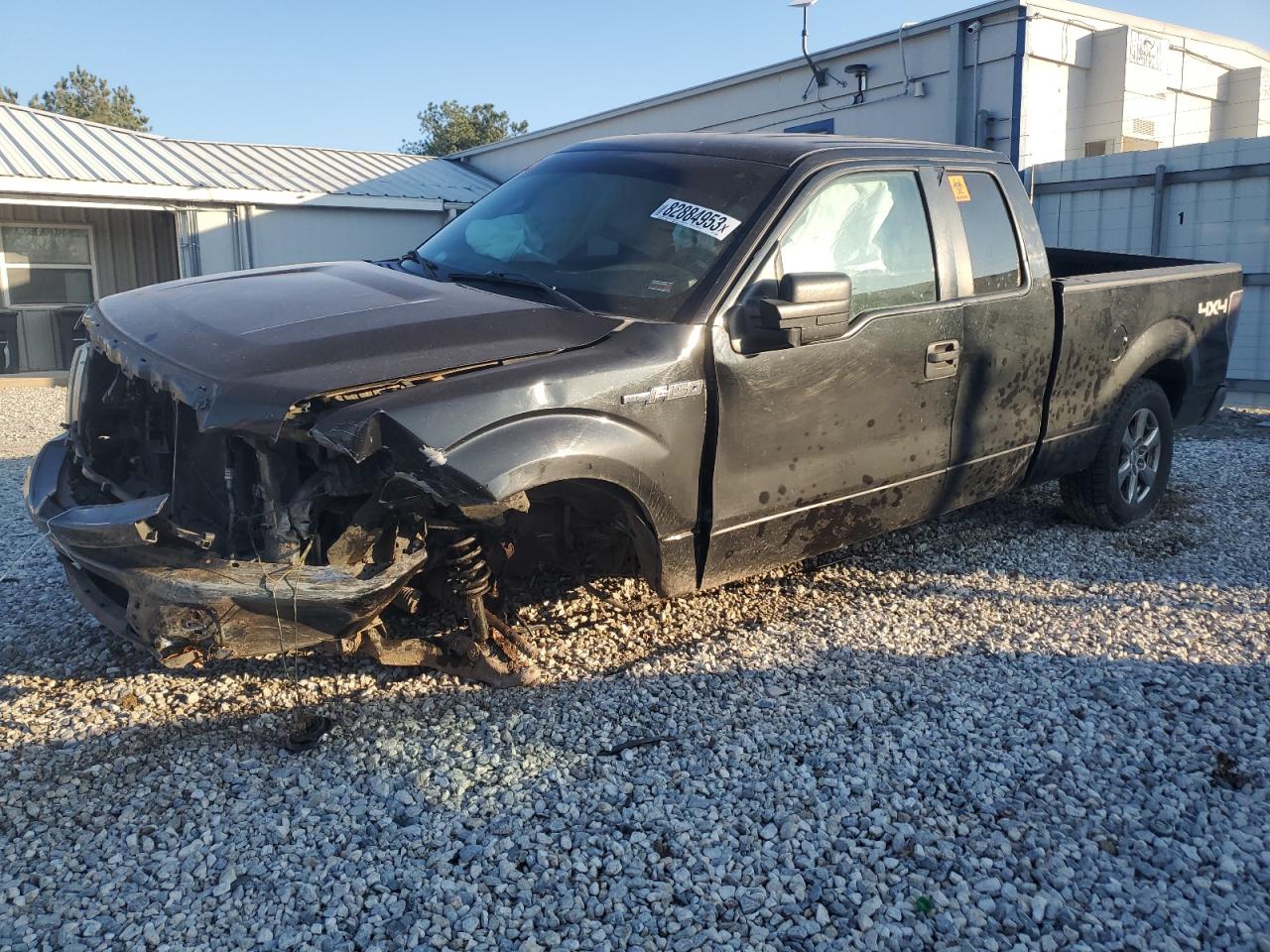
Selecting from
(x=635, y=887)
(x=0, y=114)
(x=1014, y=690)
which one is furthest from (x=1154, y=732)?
(x=0, y=114)

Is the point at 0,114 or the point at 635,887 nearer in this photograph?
the point at 635,887

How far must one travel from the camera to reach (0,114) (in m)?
17.3

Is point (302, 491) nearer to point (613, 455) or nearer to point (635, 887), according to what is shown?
point (613, 455)

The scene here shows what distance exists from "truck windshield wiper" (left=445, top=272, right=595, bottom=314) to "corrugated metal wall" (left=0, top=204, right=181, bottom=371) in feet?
47.8

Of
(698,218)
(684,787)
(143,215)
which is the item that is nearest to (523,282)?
(698,218)

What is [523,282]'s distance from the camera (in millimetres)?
4062

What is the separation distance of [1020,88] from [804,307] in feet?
39.1

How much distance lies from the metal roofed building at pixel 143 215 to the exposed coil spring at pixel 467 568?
1411 cm

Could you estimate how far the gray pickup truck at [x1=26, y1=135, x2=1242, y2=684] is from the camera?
Result: 312cm

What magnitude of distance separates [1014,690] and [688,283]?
2.01 meters

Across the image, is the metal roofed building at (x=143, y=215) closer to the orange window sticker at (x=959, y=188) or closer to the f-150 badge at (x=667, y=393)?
the orange window sticker at (x=959, y=188)

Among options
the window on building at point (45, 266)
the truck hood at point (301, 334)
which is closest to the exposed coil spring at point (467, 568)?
the truck hood at point (301, 334)

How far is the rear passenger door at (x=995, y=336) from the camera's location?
4.71 m

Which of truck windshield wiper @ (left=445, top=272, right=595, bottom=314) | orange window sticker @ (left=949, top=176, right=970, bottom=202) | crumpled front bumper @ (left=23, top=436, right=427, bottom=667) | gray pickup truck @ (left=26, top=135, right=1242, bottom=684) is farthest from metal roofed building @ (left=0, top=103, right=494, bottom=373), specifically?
orange window sticker @ (left=949, top=176, right=970, bottom=202)
